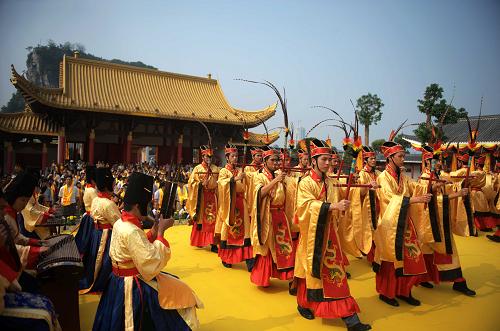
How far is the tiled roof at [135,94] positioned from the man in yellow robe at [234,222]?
1421 cm

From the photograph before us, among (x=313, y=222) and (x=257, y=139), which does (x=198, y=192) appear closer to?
(x=313, y=222)

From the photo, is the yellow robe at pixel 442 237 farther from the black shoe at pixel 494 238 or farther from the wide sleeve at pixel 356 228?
the black shoe at pixel 494 238

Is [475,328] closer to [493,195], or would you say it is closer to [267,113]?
[493,195]

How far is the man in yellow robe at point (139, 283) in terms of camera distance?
2551 mm

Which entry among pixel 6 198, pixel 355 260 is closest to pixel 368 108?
pixel 355 260

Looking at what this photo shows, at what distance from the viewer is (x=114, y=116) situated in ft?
62.8

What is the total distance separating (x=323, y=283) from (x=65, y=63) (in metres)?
21.0

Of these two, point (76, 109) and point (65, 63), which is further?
point (65, 63)

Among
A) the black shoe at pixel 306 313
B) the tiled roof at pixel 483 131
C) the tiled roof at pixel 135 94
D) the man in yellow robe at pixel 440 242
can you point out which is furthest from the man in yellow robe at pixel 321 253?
the tiled roof at pixel 483 131

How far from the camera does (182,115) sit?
19922 millimetres

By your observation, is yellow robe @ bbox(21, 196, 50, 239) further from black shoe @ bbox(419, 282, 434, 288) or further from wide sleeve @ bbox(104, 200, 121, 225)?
black shoe @ bbox(419, 282, 434, 288)

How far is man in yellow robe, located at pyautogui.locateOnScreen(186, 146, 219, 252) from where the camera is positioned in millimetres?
6914

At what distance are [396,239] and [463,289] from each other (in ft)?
5.77

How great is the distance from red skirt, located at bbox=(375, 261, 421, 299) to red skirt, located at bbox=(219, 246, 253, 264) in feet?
7.03
